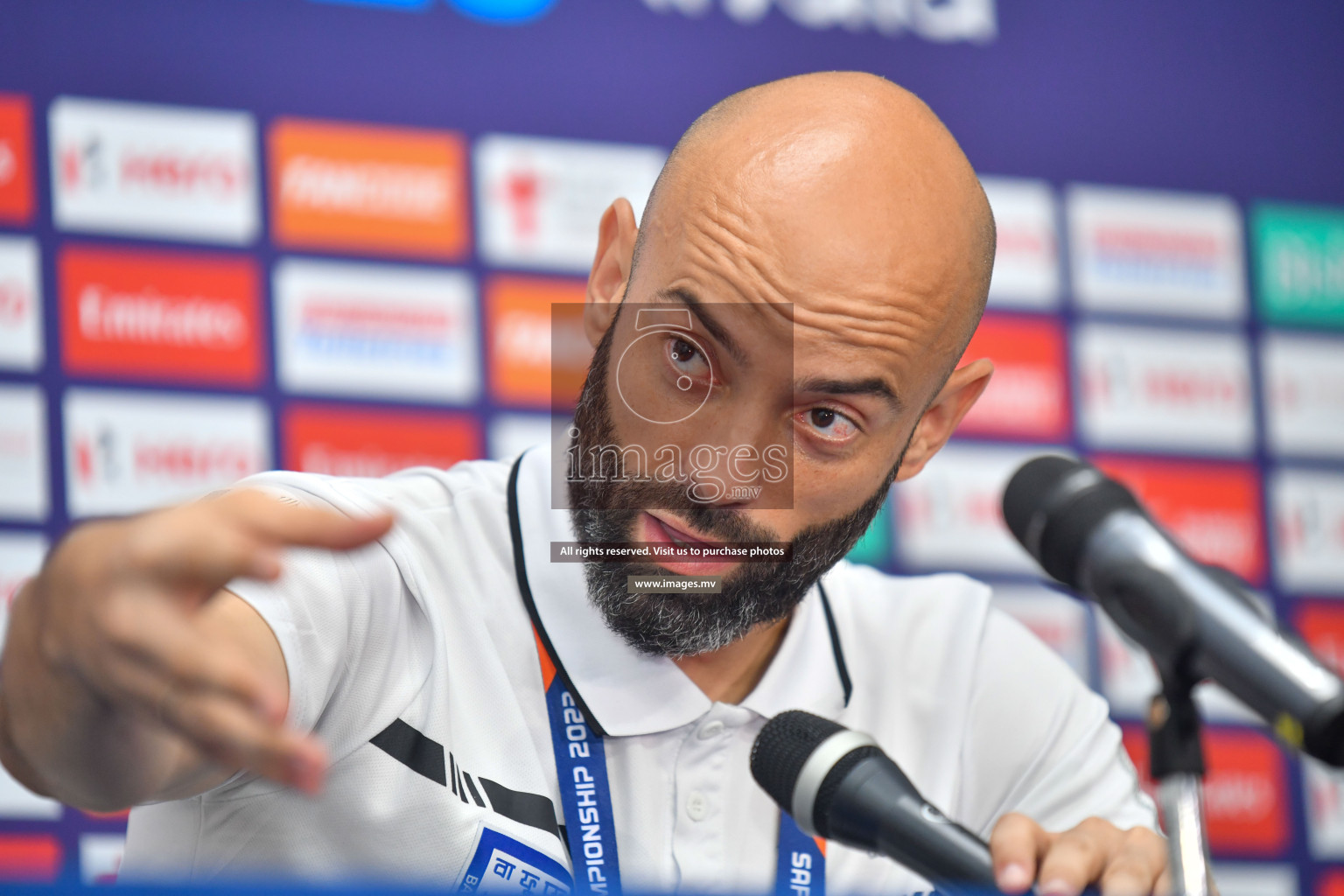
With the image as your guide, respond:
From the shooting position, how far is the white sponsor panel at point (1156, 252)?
2533mm

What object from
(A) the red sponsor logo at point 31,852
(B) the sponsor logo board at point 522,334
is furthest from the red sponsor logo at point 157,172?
(A) the red sponsor logo at point 31,852

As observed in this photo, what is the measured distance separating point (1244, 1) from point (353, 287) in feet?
6.37

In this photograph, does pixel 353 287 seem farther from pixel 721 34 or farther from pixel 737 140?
pixel 737 140

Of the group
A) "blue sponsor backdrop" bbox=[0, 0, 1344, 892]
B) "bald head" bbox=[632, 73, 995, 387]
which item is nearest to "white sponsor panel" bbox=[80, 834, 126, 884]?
"blue sponsor backdrop" bbox=[0, 0, 1344, 892]

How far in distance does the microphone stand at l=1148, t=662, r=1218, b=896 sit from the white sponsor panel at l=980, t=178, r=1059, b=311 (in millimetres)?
1965

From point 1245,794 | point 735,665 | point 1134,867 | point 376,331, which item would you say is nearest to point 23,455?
point 376,331

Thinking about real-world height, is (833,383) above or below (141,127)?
below

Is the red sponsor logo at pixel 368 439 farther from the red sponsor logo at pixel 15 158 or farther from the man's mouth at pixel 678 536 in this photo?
the man's mouth at pixel 678 536

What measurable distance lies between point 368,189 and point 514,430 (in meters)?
0.49

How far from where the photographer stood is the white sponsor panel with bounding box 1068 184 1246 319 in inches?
99.7

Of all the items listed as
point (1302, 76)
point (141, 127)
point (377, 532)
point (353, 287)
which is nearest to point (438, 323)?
point (353, 287)

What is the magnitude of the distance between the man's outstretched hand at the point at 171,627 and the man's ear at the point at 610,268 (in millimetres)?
614

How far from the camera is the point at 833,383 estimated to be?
1.00 meters
